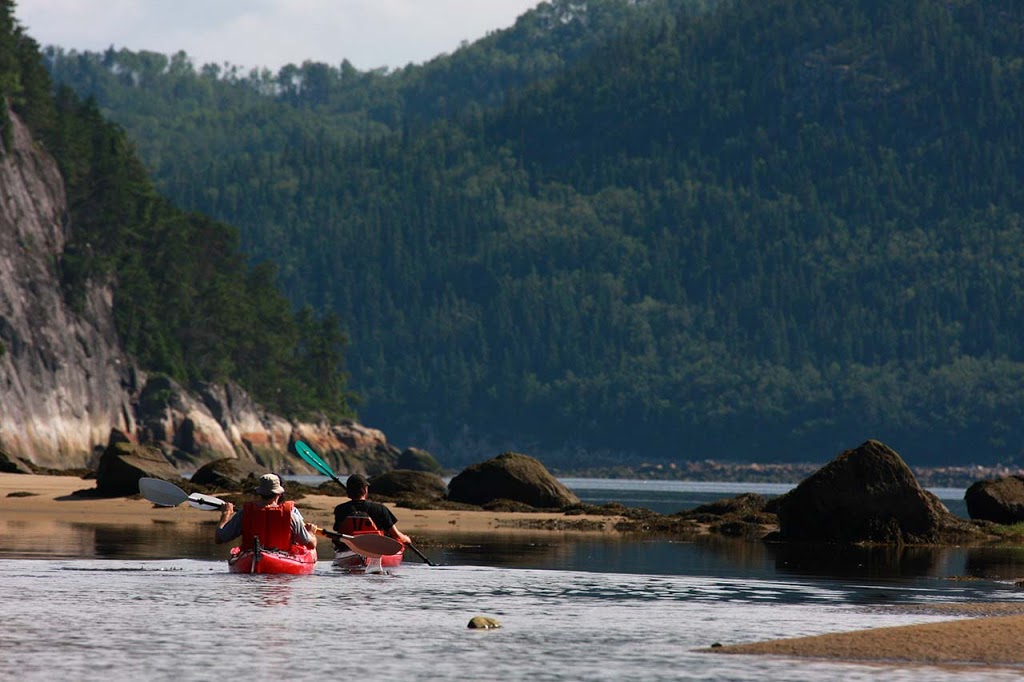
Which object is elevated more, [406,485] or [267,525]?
[406,485]

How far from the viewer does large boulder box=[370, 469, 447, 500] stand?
59103mm

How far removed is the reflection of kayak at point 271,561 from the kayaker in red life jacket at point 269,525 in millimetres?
131

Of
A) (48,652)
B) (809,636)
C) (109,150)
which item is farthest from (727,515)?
(109,150)

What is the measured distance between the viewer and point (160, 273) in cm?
14875

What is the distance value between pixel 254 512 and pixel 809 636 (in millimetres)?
11431

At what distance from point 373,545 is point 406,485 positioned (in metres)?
28.1

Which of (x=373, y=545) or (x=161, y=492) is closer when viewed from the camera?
(x=373, y=545)

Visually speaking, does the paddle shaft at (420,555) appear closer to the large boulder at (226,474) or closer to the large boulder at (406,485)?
the large boulder at (226,474)

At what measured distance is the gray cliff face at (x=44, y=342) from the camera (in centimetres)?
10562

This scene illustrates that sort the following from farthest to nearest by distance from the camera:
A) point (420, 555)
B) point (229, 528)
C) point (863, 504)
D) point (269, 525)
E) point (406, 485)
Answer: point (406, 485)
point (863, 504)
point (420, 555)
point (229, 528)
point (269, 525)

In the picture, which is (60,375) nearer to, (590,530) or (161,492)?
(590,530)

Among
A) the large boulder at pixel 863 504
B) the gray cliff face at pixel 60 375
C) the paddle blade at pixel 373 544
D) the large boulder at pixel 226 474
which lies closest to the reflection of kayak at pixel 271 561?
the paddle blade at pixel 373 544

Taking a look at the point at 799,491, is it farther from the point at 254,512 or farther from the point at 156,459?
the point at 156,459

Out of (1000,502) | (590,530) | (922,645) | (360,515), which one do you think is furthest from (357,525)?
(1000,502)
